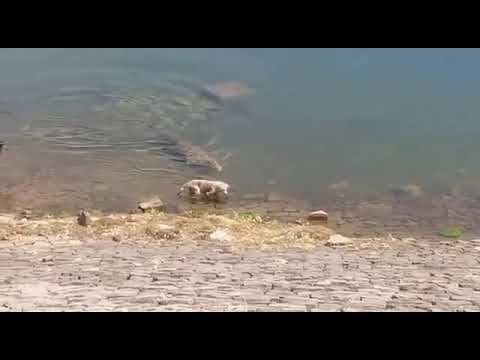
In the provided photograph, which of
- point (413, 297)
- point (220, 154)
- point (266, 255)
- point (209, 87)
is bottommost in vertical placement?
point (413, 297)

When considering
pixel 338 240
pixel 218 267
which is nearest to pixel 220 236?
pixel 218 267

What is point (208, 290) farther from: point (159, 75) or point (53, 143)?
point (159, 75)

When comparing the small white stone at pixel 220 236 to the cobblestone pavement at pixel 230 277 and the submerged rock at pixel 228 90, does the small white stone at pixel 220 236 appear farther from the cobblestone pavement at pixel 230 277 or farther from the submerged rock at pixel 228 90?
the submerged rock at pixel 228 90

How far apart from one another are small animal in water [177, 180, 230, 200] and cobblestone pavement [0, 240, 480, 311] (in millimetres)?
2023

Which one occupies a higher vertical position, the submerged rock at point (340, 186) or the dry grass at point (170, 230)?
the submerged rock at point (340, 186)

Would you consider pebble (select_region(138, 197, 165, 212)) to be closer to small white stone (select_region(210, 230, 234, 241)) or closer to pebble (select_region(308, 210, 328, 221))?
small white stone (select_region(210, 230, 234, 241))

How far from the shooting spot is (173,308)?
5797mm

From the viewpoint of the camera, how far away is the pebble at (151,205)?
9914 millimetres

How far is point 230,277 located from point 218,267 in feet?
1.27

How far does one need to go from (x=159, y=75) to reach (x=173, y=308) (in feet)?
27.0

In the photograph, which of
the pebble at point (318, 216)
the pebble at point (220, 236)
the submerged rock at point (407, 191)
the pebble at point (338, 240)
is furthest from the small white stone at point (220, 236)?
the submerged rock at point (407, 191)

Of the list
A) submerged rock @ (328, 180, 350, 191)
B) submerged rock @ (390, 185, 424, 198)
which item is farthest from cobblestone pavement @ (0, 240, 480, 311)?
submerged rock @ (328, 180, 350, 191)

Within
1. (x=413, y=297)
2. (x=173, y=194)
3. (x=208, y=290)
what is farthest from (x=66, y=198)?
(x=413, y=297)

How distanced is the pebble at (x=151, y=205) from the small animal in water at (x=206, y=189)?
0.38m
